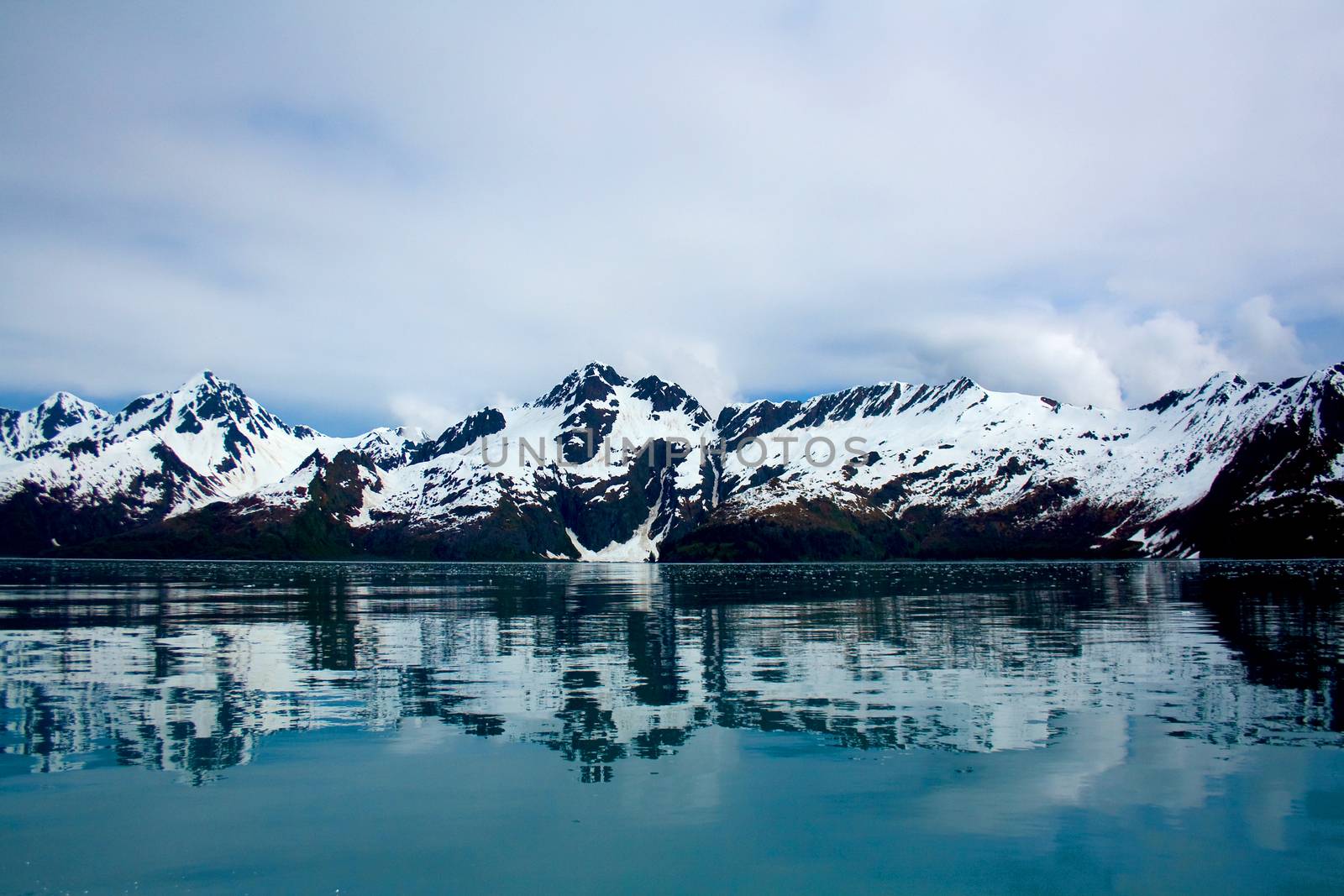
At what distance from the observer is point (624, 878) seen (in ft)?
67.1

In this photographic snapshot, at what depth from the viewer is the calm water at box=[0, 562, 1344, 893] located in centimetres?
2123

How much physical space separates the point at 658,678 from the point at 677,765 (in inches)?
751

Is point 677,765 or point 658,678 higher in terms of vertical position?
point 658,678

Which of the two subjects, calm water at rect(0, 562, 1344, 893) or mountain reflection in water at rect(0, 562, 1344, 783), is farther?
mountain reflection in water at rect(0, 562, 1344, 783)

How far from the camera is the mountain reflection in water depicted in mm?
33938

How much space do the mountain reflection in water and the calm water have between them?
0.27 metres

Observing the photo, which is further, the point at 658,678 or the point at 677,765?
the point at 658,678

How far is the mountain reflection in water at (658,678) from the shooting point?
111 feet

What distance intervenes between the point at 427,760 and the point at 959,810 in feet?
55.2

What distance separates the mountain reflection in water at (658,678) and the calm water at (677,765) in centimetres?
27

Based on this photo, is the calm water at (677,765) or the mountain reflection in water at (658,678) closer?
the calm water at (677,765)

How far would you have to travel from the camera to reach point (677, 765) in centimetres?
3005

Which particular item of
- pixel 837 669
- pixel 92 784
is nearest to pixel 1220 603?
pixel 837 669

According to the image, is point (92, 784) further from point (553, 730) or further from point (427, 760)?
point (553, 730)
